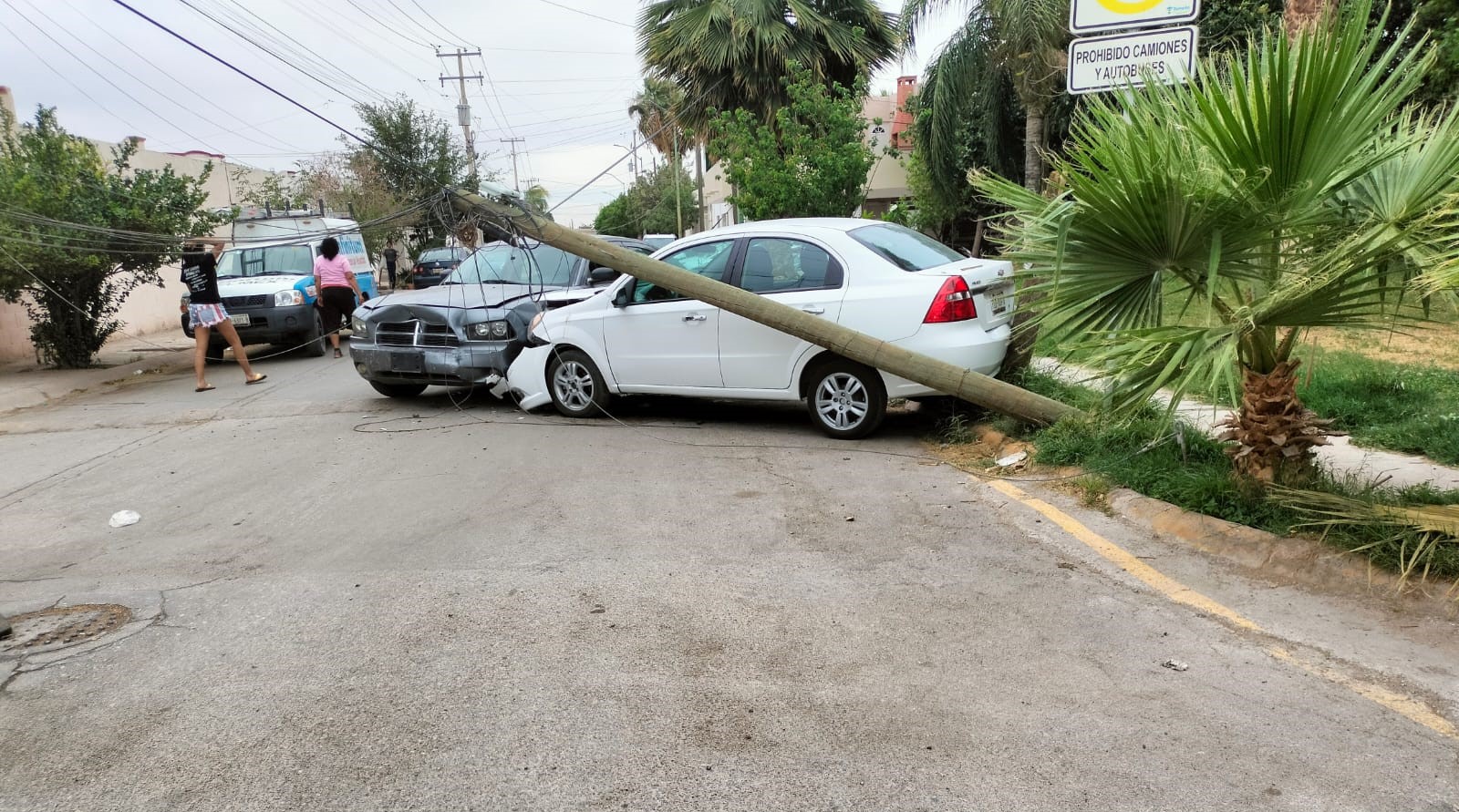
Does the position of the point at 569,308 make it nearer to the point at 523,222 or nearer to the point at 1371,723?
the point at 523,222

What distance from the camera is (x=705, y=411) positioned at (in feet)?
31.2

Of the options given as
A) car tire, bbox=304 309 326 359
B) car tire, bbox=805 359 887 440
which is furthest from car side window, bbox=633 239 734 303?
car tire, bbox=304 309 326 359

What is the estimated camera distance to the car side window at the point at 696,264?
828cm

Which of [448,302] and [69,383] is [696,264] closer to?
[448,302]

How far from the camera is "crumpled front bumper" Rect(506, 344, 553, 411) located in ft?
30.7

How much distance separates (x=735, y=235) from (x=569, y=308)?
177 centimetres

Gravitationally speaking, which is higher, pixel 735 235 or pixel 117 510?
pixel 735 235

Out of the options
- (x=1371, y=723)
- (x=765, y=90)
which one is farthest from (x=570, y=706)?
(x=765, y=90)

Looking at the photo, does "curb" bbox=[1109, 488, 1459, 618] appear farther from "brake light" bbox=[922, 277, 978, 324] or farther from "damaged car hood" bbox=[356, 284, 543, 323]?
"damaged car hood" bbox=[356, 284, 543, 323]

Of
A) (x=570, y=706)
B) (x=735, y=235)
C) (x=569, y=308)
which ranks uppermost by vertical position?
(x=735, y=235)

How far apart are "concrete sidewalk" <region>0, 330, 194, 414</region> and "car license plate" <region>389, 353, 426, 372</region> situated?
5.28 metres

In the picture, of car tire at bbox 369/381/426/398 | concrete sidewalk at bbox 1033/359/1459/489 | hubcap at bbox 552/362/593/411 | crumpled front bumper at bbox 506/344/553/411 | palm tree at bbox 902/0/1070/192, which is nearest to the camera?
concrete sidewalk at bbox 1033/359/1459/489

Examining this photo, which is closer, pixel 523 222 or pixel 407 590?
pixel 407 590

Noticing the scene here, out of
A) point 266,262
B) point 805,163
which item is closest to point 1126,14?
point 805,163
